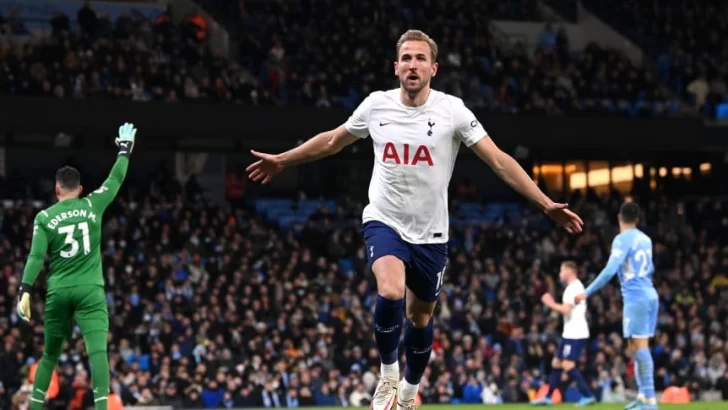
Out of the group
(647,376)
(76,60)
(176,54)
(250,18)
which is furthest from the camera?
(250,18)

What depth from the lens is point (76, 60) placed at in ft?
97.7

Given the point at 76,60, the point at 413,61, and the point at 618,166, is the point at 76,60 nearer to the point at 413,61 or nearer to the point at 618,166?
the point at 618,166

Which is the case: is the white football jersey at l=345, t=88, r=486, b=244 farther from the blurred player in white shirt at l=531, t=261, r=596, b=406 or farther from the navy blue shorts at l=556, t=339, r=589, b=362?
the navy blue shorts at l=556, t=339, r=589, b=362

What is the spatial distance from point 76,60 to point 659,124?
1699 cm

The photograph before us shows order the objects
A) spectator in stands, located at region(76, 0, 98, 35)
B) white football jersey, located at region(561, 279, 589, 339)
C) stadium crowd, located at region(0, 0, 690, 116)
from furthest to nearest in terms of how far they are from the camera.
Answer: spectator in stands, located at region(76, 0, 98, 35) < stadium crowd, located at region(0, 0, 690, 116) < white football jersey, located at region(561, 279, 589, 339)

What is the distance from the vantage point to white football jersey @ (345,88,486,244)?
31.2 ft

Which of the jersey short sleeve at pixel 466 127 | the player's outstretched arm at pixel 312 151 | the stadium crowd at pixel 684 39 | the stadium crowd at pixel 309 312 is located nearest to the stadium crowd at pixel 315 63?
the stadium crowd at pixel 684 39

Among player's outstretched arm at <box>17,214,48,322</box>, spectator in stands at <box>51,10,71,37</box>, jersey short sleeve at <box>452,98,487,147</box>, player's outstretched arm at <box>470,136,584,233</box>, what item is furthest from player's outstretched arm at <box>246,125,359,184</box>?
spectator in stands at <box>51,10,71,37</box>

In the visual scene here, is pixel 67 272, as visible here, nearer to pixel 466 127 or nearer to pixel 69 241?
pixel 69 241

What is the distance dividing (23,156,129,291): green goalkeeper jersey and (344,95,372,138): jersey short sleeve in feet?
9.73

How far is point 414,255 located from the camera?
31.7 feet

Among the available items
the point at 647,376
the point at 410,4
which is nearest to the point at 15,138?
the point at 410,4

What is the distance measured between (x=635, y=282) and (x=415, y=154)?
693cm

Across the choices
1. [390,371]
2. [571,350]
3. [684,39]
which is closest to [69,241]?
[390,371]
